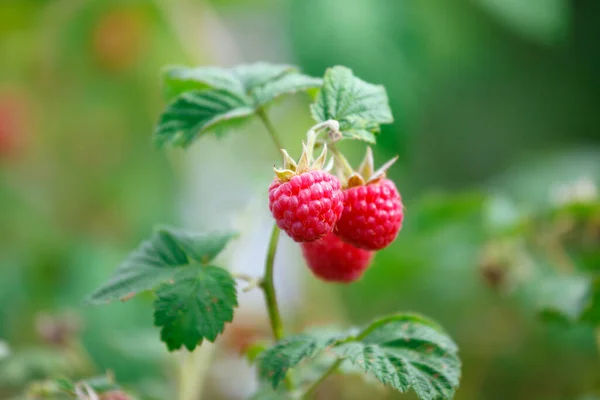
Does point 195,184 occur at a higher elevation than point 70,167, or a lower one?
lower

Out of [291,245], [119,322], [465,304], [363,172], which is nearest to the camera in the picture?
[363,172]

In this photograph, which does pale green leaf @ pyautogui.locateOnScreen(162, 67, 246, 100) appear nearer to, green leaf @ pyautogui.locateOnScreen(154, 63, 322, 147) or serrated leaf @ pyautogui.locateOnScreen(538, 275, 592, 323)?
green leaf @ pyautogui.locateOnScreen(154, 63, 322, 147)

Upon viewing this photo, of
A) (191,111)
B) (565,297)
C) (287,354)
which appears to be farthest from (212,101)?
(565,297)

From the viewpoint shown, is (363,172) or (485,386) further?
(485,386)

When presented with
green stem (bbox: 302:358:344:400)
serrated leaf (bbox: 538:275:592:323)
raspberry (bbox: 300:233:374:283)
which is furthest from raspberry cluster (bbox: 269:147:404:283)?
serrated leaf (bbox: 538:275:592:323)

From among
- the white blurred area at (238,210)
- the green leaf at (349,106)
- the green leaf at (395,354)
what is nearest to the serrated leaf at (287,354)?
the green leaf at (395,354)

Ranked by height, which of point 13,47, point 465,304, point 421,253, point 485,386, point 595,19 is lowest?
point 485,386

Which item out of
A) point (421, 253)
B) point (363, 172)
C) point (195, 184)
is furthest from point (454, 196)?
point (195, 184)

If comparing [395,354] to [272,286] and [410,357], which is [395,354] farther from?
[272,286]

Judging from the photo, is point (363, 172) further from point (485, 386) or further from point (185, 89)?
point (485, 386)
